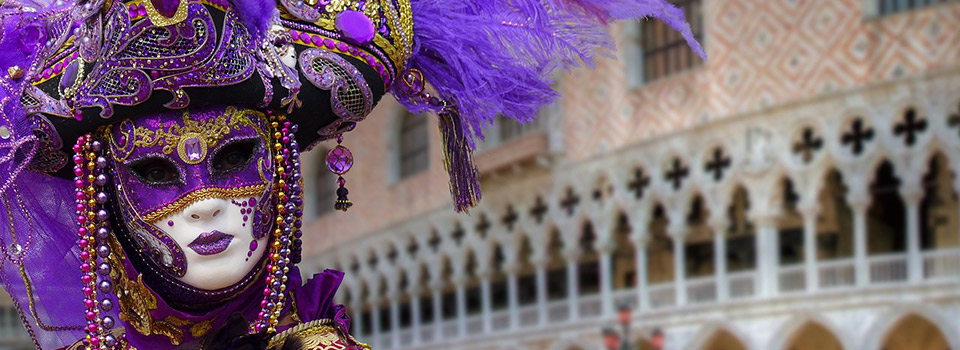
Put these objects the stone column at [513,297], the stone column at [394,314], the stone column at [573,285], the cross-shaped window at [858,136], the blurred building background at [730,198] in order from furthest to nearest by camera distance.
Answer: the stone column at [394,314]
the stone column at [513,297]
the stone column at [573,285]
the cross-shaped window at [858,136]
the blurred building background at [730,198]

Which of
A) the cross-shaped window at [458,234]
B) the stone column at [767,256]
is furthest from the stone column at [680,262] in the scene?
the cross-shaped window at [458,234]

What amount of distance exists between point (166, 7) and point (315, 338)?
12.4 inches

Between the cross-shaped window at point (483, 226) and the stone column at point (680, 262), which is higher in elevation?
the cross-shaped window at point (483, 226)

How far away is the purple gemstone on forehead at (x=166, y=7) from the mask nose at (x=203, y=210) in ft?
0.53

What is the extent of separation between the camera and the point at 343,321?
1.42 m

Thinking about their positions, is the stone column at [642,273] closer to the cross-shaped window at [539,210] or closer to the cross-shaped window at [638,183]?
the cross-shaped window at [638,183]

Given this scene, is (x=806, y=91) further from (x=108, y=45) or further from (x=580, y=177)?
(x=108, y=45)

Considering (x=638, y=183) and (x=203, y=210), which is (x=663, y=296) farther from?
(x=203, y=210)

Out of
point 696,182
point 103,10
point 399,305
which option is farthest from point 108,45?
point 399,305

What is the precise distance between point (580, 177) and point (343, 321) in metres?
14.4

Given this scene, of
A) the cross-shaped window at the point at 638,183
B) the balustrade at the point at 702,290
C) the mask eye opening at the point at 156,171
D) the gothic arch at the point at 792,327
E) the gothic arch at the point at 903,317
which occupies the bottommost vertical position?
the mask eye opening at the point at 156,171

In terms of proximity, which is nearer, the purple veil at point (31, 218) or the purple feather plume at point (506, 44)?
the purple veil at point (31, 218)

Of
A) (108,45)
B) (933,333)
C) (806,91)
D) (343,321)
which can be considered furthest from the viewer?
(933,333)

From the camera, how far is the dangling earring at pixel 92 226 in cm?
129
